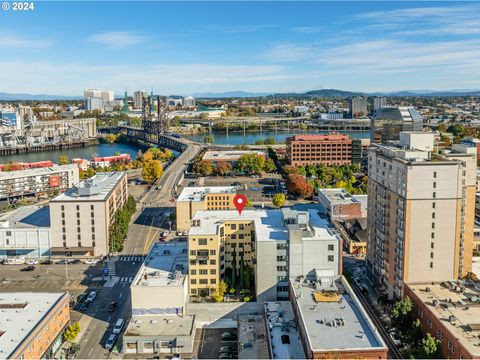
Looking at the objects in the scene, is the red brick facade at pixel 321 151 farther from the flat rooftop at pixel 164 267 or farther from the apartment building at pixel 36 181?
the flat rooftop at pixel 164 267

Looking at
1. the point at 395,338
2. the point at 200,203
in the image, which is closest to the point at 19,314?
the point at 395,338

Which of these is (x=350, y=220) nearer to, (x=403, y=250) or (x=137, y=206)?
(x=403, y=250)

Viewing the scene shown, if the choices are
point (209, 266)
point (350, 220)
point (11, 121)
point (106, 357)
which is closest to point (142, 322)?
point (106, 357)

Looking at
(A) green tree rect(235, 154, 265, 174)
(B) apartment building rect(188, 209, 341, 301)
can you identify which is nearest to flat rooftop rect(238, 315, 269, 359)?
(B) apartment building rect(188, 209, 341, 301)

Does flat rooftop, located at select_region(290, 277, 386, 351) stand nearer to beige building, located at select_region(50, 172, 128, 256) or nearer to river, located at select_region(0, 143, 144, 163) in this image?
beige building, located at select_region(50, 172, 128, 256)

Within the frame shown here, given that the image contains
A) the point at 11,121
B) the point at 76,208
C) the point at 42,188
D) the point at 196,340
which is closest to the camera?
the point at 196,340

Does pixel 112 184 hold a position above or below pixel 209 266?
above

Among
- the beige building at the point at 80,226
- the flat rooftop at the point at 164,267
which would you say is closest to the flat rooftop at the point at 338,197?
the flat rooftop at the point at 164,267
